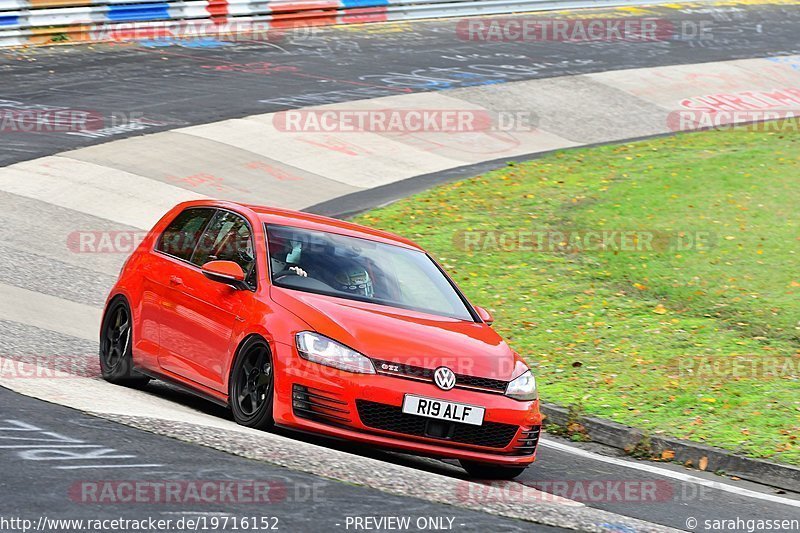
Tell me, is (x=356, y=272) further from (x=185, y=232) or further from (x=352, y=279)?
(x=185, y=232)

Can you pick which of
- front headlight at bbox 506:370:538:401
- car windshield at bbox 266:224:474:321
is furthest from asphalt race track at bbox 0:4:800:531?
car windshield at bbox 266:224:474:321

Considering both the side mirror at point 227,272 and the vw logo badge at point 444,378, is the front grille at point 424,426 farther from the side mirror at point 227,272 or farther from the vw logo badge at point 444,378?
the side mirror at point 227,272

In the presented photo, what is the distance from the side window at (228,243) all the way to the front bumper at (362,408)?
1215mm

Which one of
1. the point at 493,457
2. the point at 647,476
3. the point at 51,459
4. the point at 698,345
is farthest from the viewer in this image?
the point at 698,345

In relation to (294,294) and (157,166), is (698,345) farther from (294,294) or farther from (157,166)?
(157,166)

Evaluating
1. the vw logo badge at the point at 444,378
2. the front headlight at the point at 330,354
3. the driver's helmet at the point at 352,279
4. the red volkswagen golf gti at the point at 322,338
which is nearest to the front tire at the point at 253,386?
the red volkswagen golf gti at the point at 322,338

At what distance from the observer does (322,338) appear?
7.90 meters

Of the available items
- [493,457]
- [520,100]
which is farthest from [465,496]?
[520,100]

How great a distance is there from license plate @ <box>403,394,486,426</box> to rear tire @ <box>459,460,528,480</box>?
16.3 inches

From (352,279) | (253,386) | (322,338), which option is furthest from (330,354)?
(352,279)

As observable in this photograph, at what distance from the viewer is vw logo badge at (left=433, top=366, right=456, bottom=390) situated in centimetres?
784

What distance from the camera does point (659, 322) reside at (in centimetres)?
1302

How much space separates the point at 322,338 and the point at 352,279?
40.1 inches

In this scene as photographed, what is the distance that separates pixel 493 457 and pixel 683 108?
20479mm
